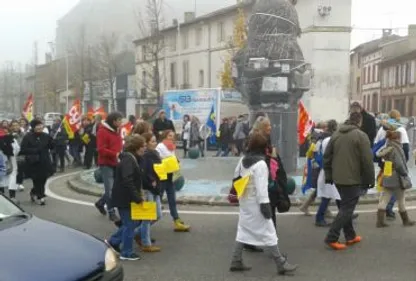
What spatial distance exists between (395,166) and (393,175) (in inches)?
5.3

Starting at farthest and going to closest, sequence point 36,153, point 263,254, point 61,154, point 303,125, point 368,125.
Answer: point 61,154 → point 303,125 → point 368,125 → point 36,153 → point 263,254

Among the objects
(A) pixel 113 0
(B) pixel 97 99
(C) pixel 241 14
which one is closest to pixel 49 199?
(C) pixel 241 14

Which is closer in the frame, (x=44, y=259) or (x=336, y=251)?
(x=44, y=259)

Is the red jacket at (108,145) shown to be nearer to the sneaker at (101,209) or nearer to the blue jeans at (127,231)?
the sneaker at (101,209)

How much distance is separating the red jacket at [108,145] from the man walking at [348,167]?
136 inches

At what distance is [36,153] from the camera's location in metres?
10.4

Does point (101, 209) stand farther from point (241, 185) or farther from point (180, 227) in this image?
point (241, 185)

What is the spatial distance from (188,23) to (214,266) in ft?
156

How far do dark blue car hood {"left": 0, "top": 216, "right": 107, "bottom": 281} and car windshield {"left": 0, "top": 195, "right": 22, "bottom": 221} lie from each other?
0.25m

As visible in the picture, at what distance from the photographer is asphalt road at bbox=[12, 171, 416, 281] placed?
607 centimetres

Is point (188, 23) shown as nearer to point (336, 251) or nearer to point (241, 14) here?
point (241, 14)

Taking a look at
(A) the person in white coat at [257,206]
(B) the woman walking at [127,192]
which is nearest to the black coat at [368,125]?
(A) the person in white coat at [257,206]

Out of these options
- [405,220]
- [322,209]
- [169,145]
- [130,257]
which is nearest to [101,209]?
[169,145]

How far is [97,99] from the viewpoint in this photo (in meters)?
64.4
